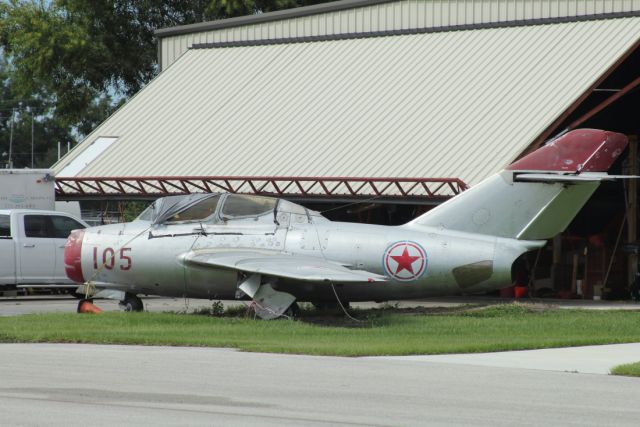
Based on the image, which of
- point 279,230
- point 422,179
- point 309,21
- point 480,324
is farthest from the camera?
point 309,21

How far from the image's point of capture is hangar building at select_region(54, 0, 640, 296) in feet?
91.7

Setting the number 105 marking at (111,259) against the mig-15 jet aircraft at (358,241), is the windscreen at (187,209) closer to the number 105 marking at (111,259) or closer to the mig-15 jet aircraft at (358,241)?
the mig-15 jet aircraft at (358,241)

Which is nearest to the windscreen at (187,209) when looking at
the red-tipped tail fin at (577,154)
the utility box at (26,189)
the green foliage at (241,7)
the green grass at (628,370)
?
the red-tipped tail fin at (577,154)

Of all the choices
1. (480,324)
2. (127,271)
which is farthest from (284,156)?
(480,324)

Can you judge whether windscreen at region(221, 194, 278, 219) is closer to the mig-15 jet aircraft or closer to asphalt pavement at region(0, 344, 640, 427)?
the mig-15 jet aircraft

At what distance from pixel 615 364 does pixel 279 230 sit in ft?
26.6

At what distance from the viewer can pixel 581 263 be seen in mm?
30672

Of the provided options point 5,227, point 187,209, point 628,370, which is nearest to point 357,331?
point 187,209

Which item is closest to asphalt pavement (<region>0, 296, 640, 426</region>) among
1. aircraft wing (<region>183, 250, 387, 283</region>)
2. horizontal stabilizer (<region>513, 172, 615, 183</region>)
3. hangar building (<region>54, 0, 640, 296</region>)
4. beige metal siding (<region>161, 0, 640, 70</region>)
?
aircraft wing (<region>183, 250, 387, 283</region>)

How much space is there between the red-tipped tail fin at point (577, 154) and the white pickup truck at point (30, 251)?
11217 mm

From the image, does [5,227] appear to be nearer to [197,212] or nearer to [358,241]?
[197,212]

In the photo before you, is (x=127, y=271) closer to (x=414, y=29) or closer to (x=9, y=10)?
(x=414, y=29)

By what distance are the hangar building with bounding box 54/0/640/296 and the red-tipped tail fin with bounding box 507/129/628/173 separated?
473cm

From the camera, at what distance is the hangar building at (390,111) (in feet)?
91.7
